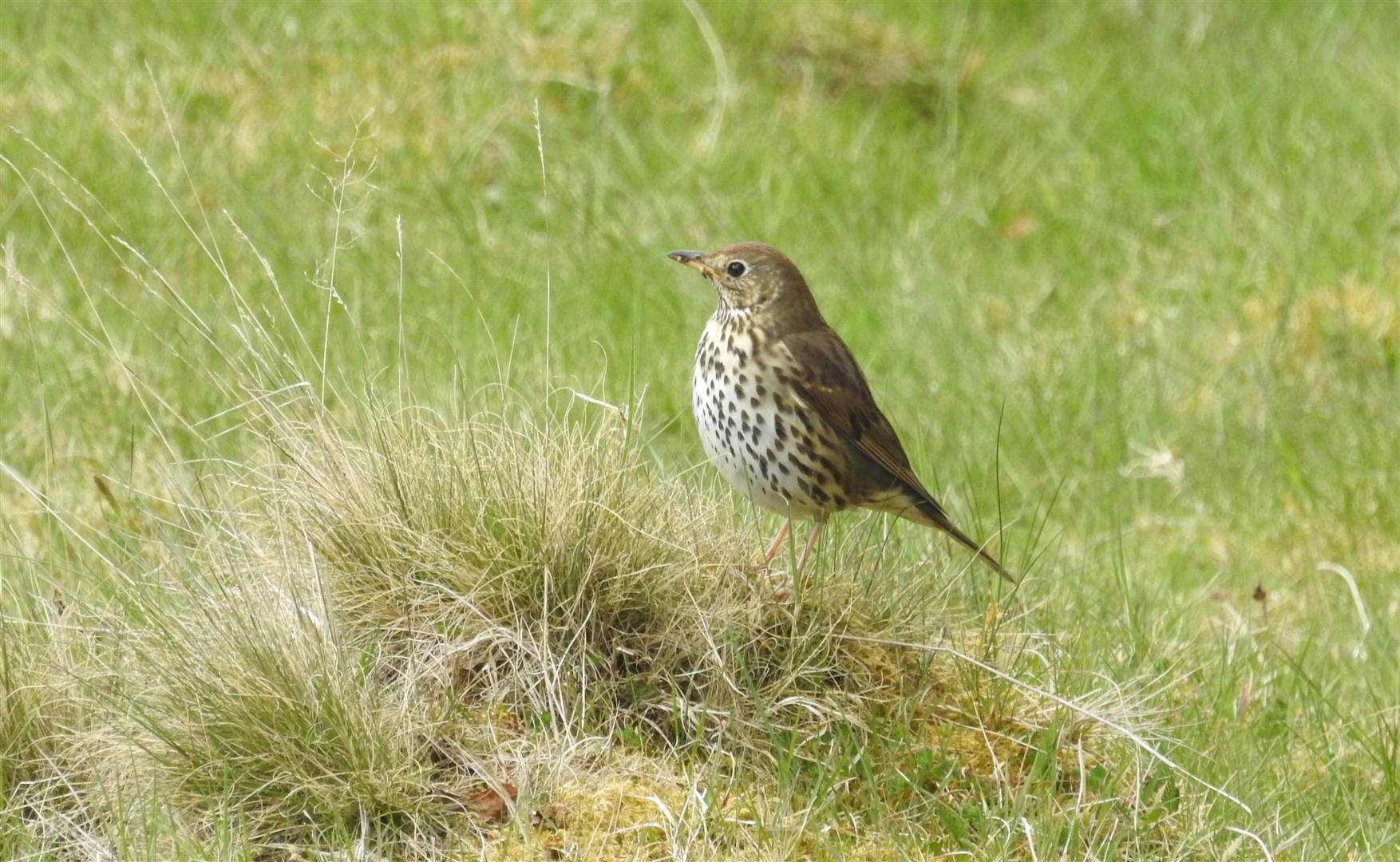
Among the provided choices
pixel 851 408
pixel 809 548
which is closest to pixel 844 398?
pixel 851 408

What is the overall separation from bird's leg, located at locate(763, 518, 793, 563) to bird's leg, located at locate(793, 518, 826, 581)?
0.05 metres

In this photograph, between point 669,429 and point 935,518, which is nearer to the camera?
point 935,518

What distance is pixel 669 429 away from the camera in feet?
20.0

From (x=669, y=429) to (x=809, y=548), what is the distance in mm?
2095

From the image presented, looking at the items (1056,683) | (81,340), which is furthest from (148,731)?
(81,340)

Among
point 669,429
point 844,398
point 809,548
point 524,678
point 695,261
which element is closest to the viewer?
point 524,678

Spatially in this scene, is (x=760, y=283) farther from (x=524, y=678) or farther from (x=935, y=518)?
(x=524, y=678)

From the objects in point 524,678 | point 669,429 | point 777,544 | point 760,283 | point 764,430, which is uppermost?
point 760,283

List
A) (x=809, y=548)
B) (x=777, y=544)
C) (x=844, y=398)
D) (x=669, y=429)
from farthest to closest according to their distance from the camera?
(x=669, y=429)
(x=844, y=398)
(x=777, y=544)
(x=809, y=548)

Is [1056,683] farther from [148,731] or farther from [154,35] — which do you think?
[154,35]

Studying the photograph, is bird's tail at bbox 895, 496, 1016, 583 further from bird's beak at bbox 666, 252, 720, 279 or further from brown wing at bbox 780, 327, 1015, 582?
bird's beak at bbox 666, 252, 720, 279

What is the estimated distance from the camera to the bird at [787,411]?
425 cm

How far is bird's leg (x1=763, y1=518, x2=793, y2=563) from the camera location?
4098 millimetres

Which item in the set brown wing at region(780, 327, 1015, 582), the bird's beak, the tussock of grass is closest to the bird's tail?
brown wing at region(780, 327, 1015, 582)
